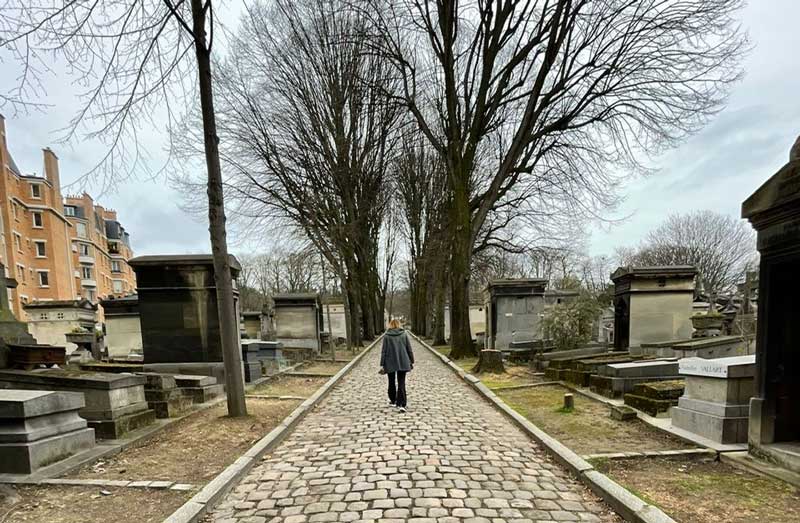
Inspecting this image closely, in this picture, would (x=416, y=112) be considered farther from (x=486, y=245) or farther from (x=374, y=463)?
(x=374, y=463)

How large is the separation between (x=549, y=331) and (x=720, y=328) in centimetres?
471

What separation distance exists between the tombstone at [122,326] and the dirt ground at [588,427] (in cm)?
1395

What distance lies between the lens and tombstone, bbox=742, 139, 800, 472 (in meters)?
3.94

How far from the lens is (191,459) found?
452 centimetres

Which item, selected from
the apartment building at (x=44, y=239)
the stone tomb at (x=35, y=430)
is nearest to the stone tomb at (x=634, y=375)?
the stone tomb at (x=35, y=430)

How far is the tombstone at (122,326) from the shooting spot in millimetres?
14539

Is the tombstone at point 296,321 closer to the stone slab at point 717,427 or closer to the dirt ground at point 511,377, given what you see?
the dirt ground at point 511,377

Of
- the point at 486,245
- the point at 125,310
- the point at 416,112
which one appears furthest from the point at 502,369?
the point at 125,310

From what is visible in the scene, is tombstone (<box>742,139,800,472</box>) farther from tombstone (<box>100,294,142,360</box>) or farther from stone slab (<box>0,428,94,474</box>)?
tombstone (<box>100,294,142,360</box>)

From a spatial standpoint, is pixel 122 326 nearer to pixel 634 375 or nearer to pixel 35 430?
pixel 35 430

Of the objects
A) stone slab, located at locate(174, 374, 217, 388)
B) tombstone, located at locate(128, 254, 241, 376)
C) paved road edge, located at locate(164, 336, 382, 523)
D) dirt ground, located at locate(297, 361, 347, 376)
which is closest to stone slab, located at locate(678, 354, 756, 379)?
paved road edge, located at locate(164, 336, 382, 523)

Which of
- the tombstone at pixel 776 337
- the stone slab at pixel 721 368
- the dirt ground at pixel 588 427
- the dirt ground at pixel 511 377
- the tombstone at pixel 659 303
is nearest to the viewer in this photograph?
the tombstone at pixel 776 337

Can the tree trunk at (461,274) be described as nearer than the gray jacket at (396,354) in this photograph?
No

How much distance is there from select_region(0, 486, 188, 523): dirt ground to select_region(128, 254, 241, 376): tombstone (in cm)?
528
